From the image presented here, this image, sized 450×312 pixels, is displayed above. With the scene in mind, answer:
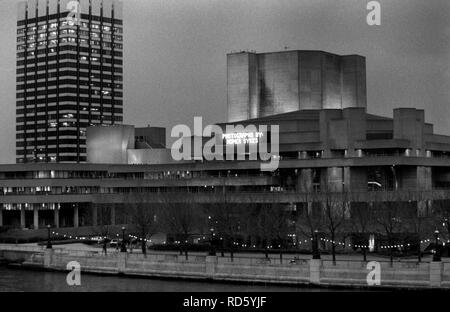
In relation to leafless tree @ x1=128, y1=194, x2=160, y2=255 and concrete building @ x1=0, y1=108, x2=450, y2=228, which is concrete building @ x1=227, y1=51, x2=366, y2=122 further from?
leafless tree @ x1=128, y1=194, x2=160, y2=255

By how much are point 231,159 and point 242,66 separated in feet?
86.1

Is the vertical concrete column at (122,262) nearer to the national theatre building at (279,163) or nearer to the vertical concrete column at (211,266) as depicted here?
the vertical concrete column at (211,266)

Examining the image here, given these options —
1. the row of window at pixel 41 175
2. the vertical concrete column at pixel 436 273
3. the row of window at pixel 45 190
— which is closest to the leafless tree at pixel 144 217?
the row of window at pixel 45 190

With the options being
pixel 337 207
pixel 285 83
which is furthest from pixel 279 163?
pixel 285 83

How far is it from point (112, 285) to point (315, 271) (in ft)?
48.9

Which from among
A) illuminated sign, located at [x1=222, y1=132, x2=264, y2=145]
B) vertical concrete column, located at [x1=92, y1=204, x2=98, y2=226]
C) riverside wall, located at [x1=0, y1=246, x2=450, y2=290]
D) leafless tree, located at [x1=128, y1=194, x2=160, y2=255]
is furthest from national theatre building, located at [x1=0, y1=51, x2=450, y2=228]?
riverside wall, located at [x1=0, y1=246, x2=450, y2=290]

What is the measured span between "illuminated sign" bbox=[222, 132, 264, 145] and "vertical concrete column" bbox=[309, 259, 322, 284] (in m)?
54.7

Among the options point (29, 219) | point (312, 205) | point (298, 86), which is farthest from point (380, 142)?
point (29, 219)

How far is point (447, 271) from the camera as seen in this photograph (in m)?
49.4

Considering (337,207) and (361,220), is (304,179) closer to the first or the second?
(337,207)

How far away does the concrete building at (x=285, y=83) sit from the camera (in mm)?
125375

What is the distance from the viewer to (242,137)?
357ft

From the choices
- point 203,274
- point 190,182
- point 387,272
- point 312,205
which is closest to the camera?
point 387,272
